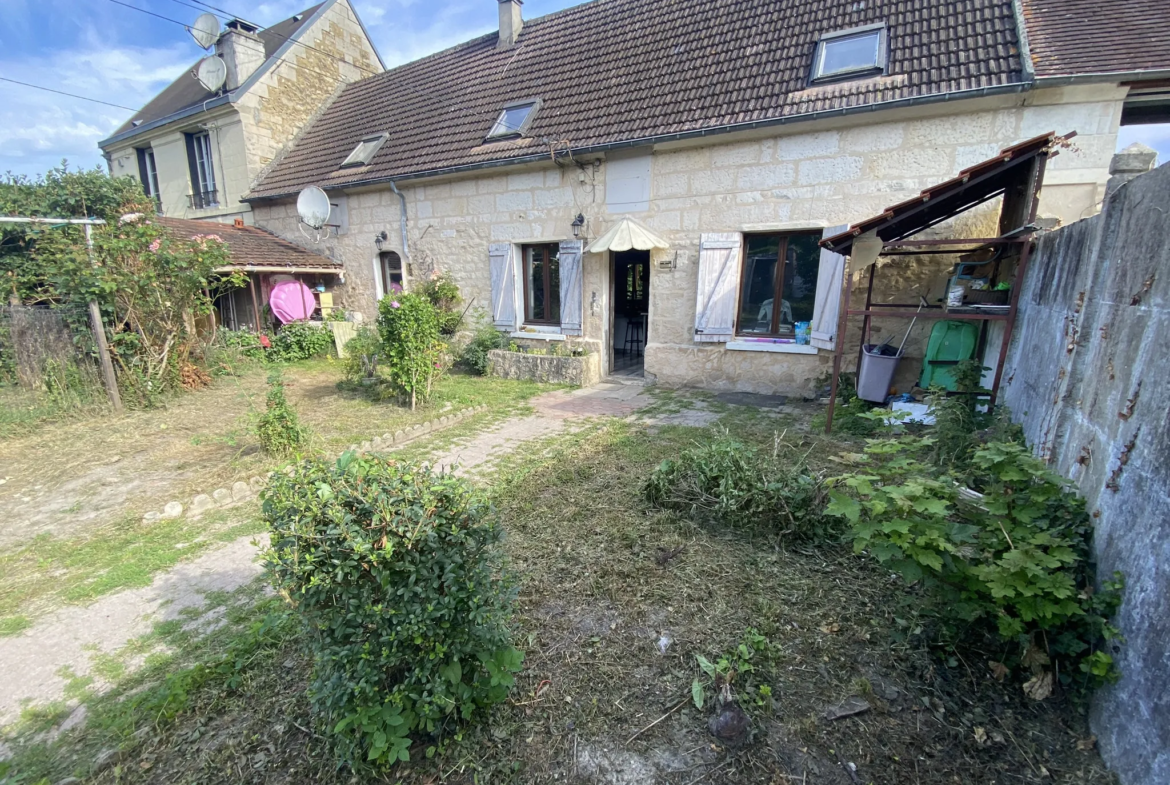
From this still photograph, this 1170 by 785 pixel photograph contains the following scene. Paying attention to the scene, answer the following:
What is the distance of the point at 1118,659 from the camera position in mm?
1676

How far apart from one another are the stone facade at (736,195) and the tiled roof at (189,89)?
6.81 metres

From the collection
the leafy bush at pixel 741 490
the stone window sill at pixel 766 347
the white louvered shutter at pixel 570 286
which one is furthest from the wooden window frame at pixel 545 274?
the leafy bush at pixel 741 490

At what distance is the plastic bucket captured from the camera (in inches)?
223

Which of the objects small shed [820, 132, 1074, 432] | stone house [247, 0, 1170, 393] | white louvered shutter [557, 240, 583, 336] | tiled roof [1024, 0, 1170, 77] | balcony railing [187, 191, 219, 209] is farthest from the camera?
balcony railing [187, 191, 219, 209]

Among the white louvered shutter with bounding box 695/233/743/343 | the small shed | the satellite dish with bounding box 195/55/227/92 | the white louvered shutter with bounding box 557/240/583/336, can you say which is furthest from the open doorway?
the satellite dish with bounding box 195/55/227/92

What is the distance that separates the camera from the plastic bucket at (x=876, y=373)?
5.66m

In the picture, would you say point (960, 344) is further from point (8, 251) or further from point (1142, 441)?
point (8, 251)

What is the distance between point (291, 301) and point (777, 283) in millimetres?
10074

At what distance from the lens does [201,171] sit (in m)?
13.7

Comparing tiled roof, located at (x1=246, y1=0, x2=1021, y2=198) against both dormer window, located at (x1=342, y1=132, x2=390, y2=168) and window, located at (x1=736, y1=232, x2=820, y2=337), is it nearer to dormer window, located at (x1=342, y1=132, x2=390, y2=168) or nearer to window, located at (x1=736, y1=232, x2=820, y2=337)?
dormer window, located at (x1=342, y1=132, x2=390, y2=168)

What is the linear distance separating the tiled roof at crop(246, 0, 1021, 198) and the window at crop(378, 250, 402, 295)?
1649mm

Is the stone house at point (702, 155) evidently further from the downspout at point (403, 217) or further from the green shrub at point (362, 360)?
the green shrub at point (362, 360)

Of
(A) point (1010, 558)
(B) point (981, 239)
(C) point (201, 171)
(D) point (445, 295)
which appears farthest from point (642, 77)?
(C) point (201, 171)

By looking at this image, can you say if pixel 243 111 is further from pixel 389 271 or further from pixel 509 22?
pixel 509 22
